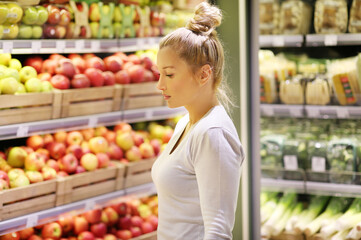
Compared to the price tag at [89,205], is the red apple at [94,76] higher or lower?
higher

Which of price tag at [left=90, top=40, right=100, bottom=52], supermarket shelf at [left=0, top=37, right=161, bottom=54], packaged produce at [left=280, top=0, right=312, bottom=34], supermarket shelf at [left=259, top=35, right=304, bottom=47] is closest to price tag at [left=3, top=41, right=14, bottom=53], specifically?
supermarket shelf at [left=0, top=37, right=161, bottom=54]

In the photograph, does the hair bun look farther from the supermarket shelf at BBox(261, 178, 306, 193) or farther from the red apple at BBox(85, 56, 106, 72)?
the supermarket shelf at BBox(261, 178, 306, 193)

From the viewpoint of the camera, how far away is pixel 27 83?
245cm

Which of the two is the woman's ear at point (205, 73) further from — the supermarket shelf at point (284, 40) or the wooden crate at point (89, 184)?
the supermarket shelf at point (284, 40)

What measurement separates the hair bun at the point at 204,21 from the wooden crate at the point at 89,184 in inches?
51.1

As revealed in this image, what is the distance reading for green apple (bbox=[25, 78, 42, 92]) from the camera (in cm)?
243

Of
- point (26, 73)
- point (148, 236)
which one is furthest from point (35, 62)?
point (148, 236)

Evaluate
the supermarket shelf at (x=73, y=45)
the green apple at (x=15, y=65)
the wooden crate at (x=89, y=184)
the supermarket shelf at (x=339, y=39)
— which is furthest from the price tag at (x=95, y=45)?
the supermarket shelf at (x=339, y=39)

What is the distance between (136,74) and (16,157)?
0.89 metres

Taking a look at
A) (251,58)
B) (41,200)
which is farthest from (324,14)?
(41,200)

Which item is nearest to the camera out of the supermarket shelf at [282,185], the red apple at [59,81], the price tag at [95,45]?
the red apple at [59,81]

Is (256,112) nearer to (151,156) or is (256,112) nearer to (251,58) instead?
(251,58)

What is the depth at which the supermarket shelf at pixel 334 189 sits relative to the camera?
2846mm

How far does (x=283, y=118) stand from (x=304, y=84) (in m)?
0.45
